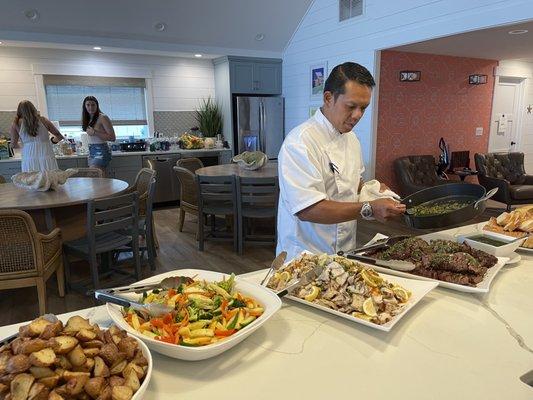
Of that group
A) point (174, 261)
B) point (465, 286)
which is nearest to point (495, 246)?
point (465, 286)

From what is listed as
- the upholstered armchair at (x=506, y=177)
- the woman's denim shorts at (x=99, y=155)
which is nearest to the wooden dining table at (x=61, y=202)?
the woman's denim shorts at (x=99, y=155)

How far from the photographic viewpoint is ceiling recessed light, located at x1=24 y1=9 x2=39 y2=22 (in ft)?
15.9

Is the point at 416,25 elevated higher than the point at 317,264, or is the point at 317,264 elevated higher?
the point at 416,25

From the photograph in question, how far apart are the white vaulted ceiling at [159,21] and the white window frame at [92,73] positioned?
1.85 feet

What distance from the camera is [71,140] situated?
5.99 metres

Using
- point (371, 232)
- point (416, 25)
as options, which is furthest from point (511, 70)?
point (371, 232)

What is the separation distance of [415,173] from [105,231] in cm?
441

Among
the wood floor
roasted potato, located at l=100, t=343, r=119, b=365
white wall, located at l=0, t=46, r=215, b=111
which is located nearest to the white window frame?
white wall, located at l=0, t=46, r=215, b=111

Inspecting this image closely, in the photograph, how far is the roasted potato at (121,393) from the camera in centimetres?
66

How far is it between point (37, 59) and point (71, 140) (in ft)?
3.97

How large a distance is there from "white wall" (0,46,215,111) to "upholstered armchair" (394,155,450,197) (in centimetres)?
354

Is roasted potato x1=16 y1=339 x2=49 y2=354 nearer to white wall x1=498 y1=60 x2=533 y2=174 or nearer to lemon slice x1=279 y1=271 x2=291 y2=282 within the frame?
lemon slice x1=279 y1=271 x2=291 y2=282

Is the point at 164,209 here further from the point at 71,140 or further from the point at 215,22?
the point at 215,22

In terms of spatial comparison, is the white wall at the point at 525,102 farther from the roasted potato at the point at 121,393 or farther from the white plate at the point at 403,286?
the roasted potato at the point at 121,393
